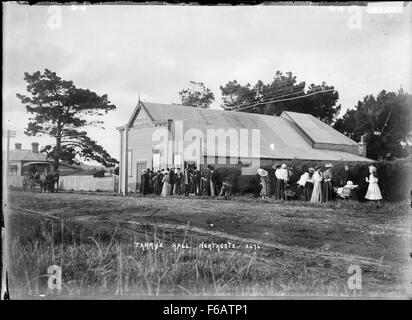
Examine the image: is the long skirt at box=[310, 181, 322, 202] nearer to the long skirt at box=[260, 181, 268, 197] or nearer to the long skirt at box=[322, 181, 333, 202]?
the long skirt at box=[322, 181, 333, 202]

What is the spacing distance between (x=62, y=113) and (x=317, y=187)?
2.46 metres

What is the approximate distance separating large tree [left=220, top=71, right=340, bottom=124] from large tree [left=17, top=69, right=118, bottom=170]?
44.0 inches

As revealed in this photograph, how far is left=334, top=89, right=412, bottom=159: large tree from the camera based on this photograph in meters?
3.76

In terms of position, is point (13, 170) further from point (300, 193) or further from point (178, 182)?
point (300, 193)

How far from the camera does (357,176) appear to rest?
13.2ft

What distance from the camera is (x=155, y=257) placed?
3.65 metres

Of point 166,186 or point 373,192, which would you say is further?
point 166,186

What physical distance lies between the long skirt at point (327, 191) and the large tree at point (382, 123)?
455 millimetres

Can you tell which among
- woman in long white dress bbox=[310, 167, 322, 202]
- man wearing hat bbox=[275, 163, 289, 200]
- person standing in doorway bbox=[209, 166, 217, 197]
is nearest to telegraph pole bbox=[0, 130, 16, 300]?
person standing in doorway bbox=[209, 166, 217, 197]

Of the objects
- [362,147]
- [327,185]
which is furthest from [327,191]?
[362,147]

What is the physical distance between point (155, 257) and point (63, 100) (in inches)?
63.7

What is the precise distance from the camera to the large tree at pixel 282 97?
3.93m

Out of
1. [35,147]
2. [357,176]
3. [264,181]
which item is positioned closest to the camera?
[35,147]

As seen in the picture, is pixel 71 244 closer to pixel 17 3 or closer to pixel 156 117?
pixel 156 117
